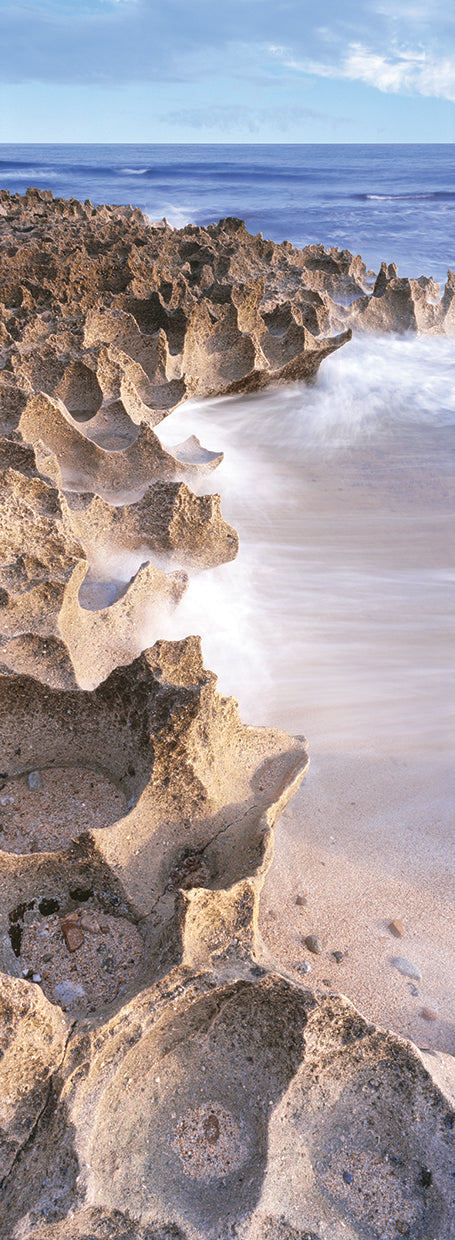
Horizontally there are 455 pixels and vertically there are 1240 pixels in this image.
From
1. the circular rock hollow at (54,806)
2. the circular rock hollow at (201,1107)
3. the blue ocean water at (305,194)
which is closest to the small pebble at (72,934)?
the circular rock hollow at (54,806)

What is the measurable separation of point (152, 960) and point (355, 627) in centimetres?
208

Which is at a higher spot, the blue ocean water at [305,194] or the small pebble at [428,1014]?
the blue ocean water at [305,194]

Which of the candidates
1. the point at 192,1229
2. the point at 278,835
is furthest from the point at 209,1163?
the point at 278,835

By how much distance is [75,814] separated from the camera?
2.21m

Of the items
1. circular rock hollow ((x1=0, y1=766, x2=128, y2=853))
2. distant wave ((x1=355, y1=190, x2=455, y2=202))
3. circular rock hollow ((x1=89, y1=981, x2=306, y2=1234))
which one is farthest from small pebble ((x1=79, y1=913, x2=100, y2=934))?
distant wave ((x1=355, y1=190, x2=455, y2=202))

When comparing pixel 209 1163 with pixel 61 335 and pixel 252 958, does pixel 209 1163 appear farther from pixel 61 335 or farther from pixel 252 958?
pixel 61 335

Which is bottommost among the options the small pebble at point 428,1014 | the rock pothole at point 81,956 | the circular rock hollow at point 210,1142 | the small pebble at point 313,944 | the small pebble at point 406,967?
the small pebble at point 428,1014

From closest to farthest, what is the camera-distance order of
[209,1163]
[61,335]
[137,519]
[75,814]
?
1. [209,1163]
2. [75,814]
3. [137,519]
4. [61,335]

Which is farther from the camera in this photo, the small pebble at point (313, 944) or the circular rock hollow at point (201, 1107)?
the small pebble at point (313, 944)

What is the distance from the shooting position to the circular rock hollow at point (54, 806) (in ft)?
6.97

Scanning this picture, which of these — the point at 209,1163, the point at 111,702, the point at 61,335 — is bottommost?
the point at 209,1163

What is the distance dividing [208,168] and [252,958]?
53.4 m

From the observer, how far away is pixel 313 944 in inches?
77.2

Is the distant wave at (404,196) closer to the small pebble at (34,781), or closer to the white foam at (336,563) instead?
the white foam at (336,563)
